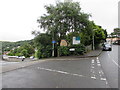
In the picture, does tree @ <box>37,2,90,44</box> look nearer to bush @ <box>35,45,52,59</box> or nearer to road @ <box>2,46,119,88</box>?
bush @ <box>35,45,52,59</box>

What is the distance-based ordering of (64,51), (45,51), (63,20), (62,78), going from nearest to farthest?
(62,78) → (64,51) → (63,20) → (45,51)

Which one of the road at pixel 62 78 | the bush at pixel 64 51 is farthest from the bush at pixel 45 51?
the road at pixel 62 78

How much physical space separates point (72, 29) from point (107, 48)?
13.1 m

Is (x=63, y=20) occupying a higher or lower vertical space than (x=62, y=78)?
higher

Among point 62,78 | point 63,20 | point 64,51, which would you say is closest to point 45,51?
point 64,51

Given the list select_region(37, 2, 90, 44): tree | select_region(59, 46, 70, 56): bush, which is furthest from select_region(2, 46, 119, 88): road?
select_region(37, 2, 90, 44): tree

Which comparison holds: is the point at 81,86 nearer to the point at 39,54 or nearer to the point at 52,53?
the point at 52,53

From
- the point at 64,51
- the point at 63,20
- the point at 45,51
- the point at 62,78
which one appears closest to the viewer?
the point at 62,78

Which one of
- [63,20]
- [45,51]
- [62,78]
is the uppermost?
[63,20]

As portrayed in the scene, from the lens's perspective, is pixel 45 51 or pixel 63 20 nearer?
pixel 63 20

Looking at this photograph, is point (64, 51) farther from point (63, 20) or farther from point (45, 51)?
point (63, 20)

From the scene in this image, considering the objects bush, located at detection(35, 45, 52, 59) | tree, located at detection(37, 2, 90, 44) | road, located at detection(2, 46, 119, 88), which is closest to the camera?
road, located at detection(2, 46, 119, 88)

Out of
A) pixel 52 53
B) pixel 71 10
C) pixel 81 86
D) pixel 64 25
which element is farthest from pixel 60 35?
pixel 81 86

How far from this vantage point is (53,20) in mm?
16031
